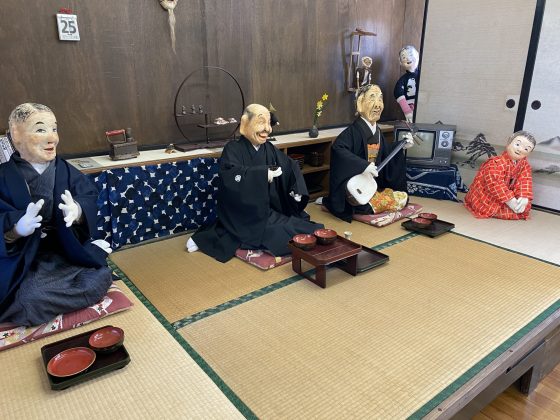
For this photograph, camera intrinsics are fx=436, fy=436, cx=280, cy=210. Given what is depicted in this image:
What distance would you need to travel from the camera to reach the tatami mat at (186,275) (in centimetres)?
278

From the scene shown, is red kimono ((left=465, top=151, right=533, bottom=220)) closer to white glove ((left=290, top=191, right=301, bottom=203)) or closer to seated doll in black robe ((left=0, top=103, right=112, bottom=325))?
white glove ((left=290, top=191, right=301, bottom=203))

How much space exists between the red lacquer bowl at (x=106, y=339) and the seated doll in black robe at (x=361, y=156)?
8.38 feet

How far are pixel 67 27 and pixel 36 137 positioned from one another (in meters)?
1.50

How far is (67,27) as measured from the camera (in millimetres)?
3426

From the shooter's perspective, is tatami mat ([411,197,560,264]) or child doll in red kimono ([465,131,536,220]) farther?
child doll in red kimono ([465,131,536,220])

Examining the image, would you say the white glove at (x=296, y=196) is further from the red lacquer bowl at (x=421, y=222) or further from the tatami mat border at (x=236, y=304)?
the red lacquer bowl at (x=421, y=222)

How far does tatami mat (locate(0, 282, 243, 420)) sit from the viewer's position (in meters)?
1.80

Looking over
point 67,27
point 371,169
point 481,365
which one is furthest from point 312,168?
point 481,365

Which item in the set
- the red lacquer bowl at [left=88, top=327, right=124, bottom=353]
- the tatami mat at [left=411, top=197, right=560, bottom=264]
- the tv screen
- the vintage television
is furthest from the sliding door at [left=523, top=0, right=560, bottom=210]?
the red lacquer bowl at [left=88, top=327, right=124, bottom=353]

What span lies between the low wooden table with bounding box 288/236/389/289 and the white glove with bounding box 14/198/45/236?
1.57 metres

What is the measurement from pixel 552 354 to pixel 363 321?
4.18 ft

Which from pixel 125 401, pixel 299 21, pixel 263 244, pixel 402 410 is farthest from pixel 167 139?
pixel 402 410

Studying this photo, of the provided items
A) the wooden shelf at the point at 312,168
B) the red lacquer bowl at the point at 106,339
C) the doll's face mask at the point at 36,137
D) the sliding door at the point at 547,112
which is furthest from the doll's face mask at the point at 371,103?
the red lacquer bowl at the point at 106,339

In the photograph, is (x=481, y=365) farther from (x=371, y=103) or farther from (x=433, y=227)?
(x=371, y=103)
